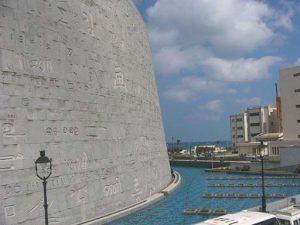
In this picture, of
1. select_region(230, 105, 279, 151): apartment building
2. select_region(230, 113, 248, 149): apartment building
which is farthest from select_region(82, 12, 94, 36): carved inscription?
select_region(230, 113, 248, 149): apartment building

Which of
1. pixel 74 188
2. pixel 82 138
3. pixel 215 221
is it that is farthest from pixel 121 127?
pixel 215 221

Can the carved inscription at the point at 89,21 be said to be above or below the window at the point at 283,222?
above

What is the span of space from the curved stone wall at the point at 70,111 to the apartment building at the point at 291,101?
31653 mm

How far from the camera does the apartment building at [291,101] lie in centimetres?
5197

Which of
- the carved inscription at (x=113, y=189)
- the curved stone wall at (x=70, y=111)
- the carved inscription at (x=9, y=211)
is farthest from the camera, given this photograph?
the carved inscription at (x=113, y=189)

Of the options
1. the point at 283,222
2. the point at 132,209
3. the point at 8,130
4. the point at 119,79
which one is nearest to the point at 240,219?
the point at 283,222

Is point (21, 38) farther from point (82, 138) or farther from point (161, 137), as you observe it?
point (161, 137)

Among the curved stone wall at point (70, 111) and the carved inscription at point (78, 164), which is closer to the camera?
the curved stone wall at point (70, 111)

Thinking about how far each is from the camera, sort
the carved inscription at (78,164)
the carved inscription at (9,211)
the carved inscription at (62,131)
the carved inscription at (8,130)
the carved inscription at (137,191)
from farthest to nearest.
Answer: the carved inscription at (137,191)
the carved inscription at (78,164)
the carved inscription at (62,131)
the carved inscription at (8,130)
the carved inscription at (9,211)

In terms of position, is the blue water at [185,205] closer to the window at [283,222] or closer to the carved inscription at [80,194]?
the carved inscription at [80,194]

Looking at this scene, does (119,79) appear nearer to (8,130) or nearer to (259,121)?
(8,130)

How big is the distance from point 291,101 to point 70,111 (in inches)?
1580

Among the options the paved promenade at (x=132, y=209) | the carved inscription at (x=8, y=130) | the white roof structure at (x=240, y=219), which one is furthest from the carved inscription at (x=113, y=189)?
the white roof structure at (x=240, y=219)

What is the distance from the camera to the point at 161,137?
32188 millimetres
